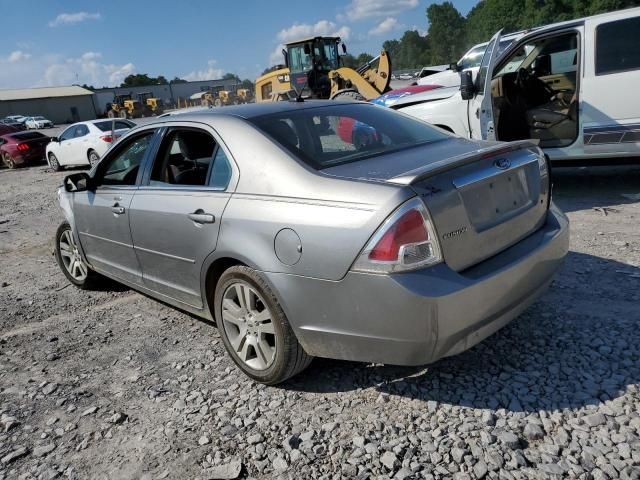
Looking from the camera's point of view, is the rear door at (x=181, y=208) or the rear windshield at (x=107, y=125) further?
the rear windshield at (x=107, y=125)

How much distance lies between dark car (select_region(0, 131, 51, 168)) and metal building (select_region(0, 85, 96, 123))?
203 feet

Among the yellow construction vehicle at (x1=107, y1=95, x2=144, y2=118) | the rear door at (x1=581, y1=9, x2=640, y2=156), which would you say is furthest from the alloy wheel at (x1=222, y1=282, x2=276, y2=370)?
the yellow construction vehicle at (x1=107, y1=95, x2=144, y2=118)

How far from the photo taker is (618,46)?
6.03m

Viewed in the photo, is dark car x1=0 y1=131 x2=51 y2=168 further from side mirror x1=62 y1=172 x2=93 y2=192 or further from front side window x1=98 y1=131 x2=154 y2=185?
front side window x1=98 y1=131 x2=154 y2=185

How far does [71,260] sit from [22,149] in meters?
17.2

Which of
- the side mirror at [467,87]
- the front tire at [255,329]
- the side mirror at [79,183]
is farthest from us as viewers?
the side mirror at [467,87]

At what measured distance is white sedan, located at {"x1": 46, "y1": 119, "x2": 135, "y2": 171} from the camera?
15453mm

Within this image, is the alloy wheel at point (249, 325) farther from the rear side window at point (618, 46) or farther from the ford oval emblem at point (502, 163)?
the rear side window at point (618, 46)

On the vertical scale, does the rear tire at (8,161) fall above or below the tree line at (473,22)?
below

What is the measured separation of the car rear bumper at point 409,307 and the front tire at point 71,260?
305cm

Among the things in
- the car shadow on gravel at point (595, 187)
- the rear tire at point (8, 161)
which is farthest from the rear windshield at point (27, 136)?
the car shadow on gravel at point (595, 187)

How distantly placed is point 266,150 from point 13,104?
8463 centimetres

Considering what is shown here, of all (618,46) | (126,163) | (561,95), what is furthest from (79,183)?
(561,95)

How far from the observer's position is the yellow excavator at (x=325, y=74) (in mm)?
16094
